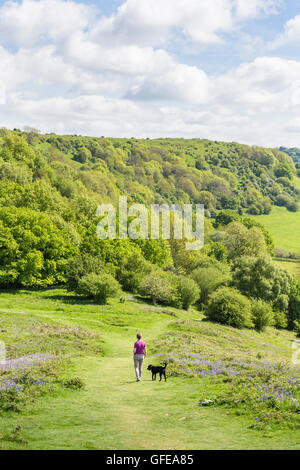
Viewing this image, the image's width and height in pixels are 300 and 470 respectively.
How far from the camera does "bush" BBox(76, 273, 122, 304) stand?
5181 centimetres

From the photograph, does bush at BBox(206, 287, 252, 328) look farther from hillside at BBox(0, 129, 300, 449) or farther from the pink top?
the pink top

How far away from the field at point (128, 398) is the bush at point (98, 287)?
15.9 m

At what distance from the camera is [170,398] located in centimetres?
1684

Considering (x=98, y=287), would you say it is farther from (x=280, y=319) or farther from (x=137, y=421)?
(x=137, y=421)

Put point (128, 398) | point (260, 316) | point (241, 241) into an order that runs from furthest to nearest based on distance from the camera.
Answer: point (241, 241), point (260, 316), point (128, 398)

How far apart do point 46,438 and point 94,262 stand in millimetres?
46531

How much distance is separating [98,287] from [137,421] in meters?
39.2

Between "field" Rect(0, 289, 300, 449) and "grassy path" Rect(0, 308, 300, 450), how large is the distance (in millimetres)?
31

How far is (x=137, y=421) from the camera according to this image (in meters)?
13.5

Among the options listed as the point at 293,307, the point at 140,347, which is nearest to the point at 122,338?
the point at 140,347

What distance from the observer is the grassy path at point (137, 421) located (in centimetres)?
1133

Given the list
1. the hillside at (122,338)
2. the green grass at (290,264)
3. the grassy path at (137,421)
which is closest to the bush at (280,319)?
the hillside at (122,338)

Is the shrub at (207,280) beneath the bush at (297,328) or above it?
above

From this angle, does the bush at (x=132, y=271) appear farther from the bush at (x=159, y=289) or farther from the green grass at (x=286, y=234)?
the green grass at (x=286, y=234)
